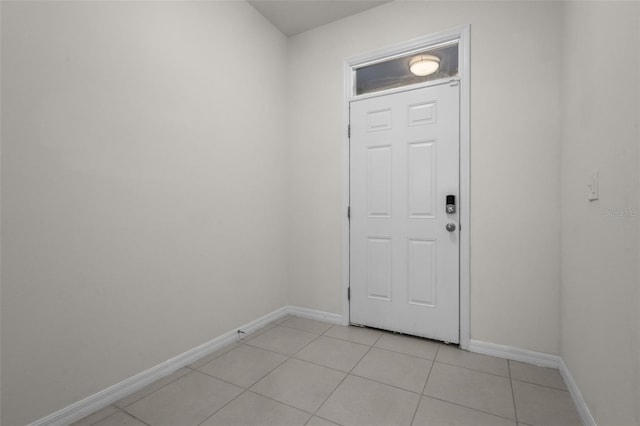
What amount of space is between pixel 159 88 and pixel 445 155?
2.18m

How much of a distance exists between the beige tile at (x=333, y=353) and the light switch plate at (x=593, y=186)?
175cm

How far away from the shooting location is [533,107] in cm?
219

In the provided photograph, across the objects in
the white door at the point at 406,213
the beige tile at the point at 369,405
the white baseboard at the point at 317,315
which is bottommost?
the beige tile at the point at 369,405

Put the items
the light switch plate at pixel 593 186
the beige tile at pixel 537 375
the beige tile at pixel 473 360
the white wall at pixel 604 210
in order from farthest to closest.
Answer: the beige tile at pixel 473 360 → the beige tile at pixel 537 375 → the light switch plate at pixel 593 186 → the white wall at pixel 604 210

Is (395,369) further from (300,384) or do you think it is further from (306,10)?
(306,10)

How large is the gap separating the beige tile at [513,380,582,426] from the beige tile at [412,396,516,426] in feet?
0.48

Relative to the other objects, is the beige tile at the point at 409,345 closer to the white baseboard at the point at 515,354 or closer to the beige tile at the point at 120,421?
the white baseboard at the point at 515,354

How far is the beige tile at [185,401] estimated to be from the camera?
1.64 m

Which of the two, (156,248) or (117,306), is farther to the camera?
(156,248)

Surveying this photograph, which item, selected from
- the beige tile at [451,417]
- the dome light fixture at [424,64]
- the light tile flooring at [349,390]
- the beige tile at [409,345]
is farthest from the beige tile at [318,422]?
the dome light fixture at [424,64]

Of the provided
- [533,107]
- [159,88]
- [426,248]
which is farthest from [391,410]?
[159,88]

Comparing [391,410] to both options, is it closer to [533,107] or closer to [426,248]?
[426,248]

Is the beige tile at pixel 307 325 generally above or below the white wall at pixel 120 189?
below

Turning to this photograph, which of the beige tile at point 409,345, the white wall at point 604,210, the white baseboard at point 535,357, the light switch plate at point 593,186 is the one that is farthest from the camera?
the beige tile at point 409,345
